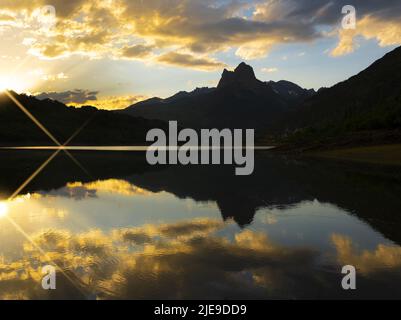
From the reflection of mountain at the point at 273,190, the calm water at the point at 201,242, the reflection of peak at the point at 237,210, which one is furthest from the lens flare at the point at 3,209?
the reflection of peak at the point at 237,210

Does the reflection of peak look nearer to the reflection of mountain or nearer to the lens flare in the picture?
the reflection of mountain

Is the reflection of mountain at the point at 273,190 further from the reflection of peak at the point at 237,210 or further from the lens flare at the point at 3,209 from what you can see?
the lens flare at the point at 3,209

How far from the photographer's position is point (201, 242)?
61.3ft

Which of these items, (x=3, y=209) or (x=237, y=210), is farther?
(x=237, y=210)

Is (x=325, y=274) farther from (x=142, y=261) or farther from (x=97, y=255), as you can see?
(x=97, y=255)

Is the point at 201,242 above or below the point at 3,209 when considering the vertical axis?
below

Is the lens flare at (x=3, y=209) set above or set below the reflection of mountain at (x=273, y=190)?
below

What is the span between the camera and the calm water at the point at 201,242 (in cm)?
1267

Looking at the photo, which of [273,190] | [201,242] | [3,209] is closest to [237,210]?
[201,242]

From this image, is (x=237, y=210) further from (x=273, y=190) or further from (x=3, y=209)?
(x=3, y=209)

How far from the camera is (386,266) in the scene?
14.6 meters

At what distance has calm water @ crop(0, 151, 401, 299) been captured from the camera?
41.6 feet
